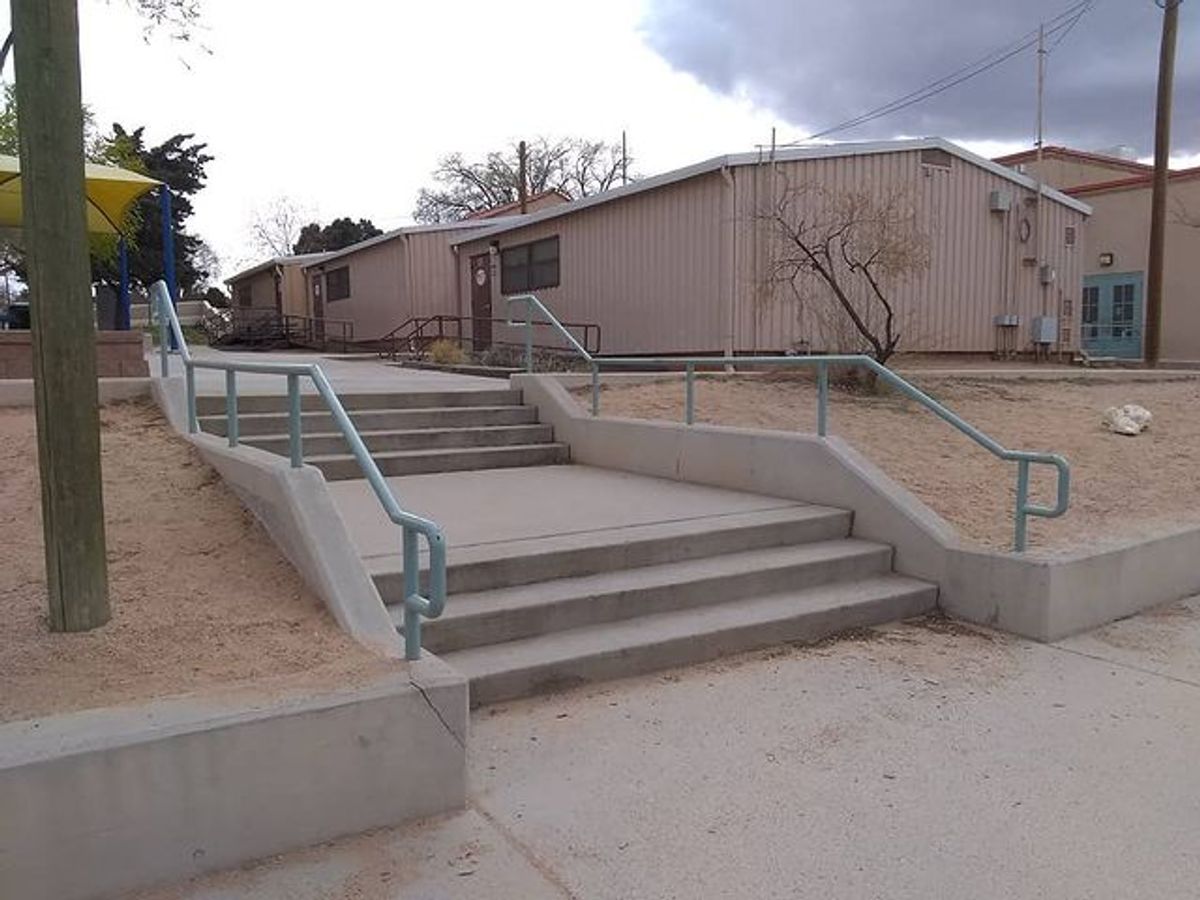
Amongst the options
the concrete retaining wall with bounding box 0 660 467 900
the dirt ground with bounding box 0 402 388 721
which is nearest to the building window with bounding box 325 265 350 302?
the dirt ground with bounding box 0 402 388 721

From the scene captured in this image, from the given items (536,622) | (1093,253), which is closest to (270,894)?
(536,622)

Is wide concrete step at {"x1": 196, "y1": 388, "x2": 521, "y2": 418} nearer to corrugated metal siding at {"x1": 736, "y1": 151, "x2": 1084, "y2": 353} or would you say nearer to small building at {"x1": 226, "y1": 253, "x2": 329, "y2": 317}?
corrugated metal siding at {"x1": 736, "y1": 151, "x2": 1084, "y2": 353}

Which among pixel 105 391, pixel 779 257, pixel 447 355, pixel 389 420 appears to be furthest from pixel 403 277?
pixel 105 391

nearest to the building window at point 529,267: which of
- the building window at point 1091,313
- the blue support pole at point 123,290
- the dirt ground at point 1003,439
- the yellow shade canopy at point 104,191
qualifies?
the blue support pole at point 123,290

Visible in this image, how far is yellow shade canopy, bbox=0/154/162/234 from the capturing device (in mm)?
8688

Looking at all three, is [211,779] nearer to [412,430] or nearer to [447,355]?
[412,430]

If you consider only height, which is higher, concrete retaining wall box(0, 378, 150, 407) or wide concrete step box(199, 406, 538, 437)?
concrete retaining wall box(0, 378, 150, 407)

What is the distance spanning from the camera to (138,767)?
105 inches

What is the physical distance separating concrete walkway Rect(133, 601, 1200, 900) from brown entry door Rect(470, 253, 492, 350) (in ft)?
52.8

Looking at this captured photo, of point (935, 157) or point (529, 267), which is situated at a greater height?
point (935, 157)

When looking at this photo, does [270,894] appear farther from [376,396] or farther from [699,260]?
[699,260]

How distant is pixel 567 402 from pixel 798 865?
235 inches

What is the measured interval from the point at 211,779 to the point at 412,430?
5175 millimetres

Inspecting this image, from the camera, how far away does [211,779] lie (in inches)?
109
